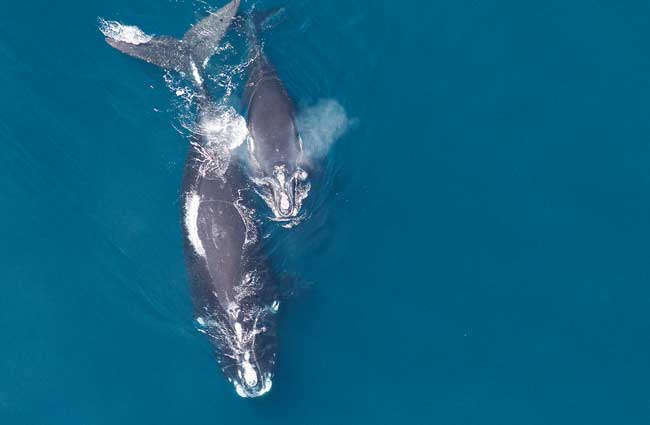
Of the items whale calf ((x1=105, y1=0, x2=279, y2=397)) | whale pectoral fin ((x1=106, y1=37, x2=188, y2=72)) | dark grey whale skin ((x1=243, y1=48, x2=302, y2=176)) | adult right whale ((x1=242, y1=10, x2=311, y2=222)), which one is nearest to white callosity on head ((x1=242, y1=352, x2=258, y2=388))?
whale calf ((x1=105, y1=0, x2=279, y2=397))

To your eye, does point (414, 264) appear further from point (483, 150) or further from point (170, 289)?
point (170, 289)

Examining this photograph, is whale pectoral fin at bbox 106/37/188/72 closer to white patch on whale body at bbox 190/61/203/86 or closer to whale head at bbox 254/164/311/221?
white patch on whale body at bbox 190/61/203/86

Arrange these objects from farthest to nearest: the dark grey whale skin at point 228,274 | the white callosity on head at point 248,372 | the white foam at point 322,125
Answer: the white foam at point 322,125
the white callosity on head at point 248,372
the dark grey whale skin at point 228,274

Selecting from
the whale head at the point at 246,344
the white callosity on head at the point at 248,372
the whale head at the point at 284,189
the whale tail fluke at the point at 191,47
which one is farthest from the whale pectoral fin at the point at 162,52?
the white callosity on head at the point at 248,372

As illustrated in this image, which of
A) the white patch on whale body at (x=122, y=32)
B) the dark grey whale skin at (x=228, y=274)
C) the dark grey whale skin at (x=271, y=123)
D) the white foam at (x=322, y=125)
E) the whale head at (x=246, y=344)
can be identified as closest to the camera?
the dark grey whale skin at (x=228, y=274)

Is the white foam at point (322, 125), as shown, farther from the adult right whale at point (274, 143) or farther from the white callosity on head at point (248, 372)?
the white callosity on head at point (248, 372)

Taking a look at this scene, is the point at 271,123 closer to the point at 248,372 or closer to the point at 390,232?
the point at 390,232
